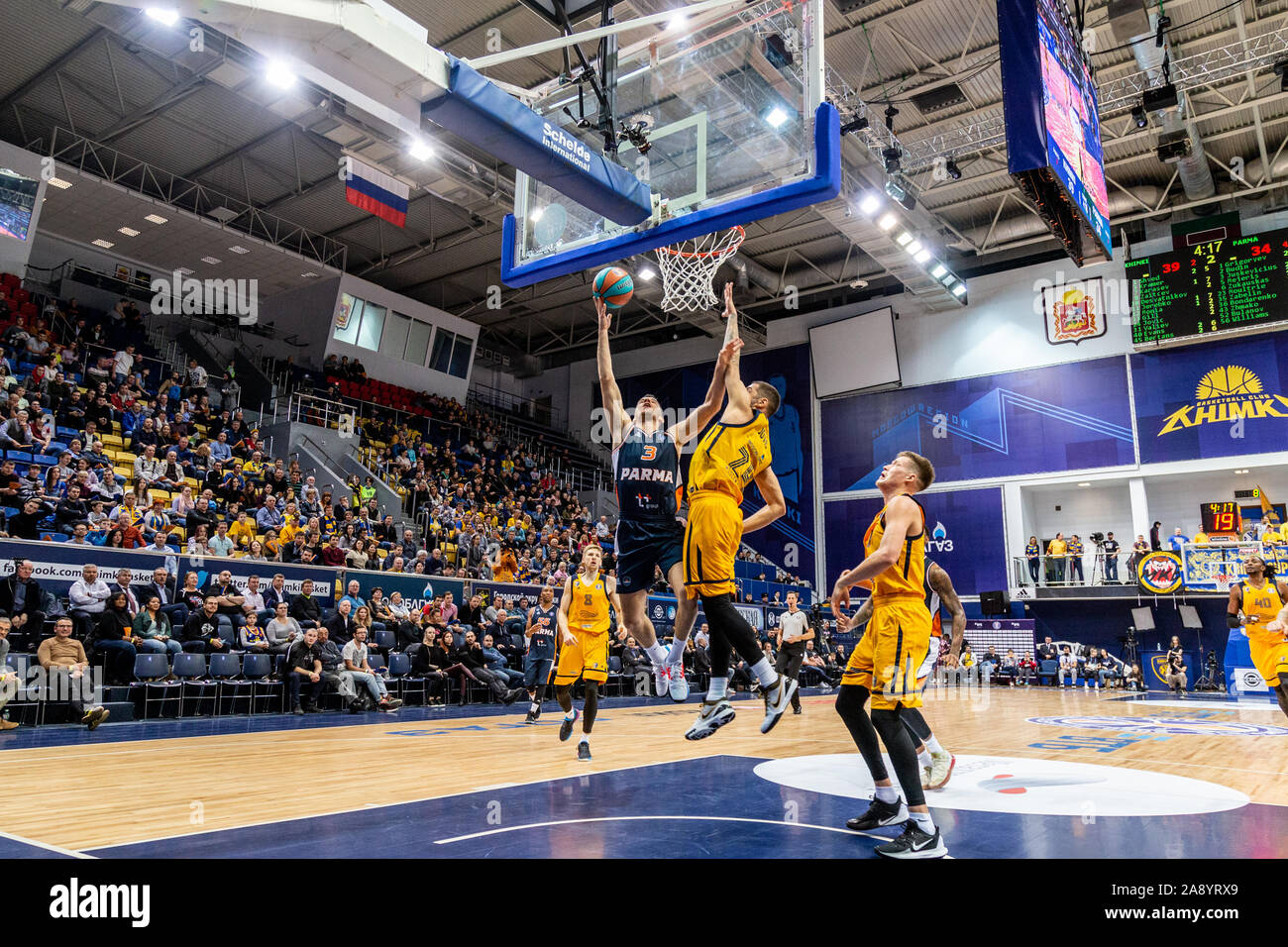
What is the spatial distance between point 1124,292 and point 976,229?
167 inches

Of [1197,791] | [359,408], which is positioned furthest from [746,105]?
[359,408]

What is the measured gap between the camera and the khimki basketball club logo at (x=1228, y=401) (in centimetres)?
2112

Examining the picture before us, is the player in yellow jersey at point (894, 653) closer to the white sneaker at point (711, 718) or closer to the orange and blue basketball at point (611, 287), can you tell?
the white sneaker at point (711, 718)

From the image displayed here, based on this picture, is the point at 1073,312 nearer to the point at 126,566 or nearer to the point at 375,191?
the point at 375,191

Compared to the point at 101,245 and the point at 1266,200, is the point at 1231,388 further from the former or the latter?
the point at 101,245

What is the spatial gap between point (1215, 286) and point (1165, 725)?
14095 mm

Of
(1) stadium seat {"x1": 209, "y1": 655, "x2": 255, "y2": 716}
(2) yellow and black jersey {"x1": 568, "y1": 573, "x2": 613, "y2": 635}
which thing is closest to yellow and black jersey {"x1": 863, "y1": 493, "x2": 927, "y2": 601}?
(2) yellow and black jersey {"x1": 568, "y1": 573, "x2": 613, "y2": 635}

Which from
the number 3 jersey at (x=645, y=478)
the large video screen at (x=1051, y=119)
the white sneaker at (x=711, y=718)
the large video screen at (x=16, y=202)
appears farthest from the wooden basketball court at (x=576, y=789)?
the large video screen at (x=16, y=202)

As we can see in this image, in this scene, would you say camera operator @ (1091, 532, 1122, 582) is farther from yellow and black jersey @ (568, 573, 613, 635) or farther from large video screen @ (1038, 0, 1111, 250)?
yellow and black jersey @ (568, 573, 613, 635)

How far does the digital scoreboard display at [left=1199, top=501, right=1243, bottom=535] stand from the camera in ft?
68.7

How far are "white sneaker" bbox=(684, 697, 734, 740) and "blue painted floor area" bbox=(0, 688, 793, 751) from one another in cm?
560

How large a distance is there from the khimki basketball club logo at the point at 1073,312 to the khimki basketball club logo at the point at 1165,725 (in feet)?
46.4

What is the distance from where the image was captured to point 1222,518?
21141 mm
